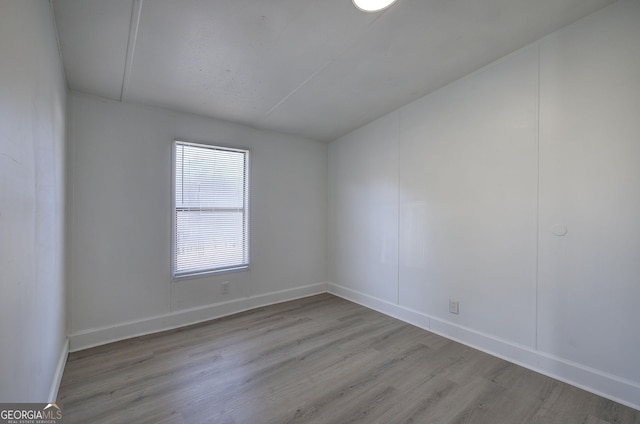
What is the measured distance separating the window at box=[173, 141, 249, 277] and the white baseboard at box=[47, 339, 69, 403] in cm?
100

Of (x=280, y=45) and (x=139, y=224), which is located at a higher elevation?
(x=280, y=45)

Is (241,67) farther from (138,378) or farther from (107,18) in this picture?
(138,378)

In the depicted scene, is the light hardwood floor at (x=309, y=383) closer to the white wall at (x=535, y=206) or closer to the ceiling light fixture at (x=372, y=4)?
the white wall at (x=535, y=206)

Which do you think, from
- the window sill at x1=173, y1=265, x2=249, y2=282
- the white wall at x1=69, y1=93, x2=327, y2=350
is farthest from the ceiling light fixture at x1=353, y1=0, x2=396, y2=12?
the window sill at x1=173, y1=265, x2=249, y2=282

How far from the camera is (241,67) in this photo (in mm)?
2277

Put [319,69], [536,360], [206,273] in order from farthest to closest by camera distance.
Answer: [206,273], [319,69], [536,360]

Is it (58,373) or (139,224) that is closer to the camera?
(58,373)

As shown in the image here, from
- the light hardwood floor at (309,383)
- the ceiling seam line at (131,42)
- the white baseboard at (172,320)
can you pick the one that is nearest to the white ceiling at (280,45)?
the ceiling seam line at (131,42)

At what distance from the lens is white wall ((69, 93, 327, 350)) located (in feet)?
8.06

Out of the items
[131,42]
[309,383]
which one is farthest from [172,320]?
[131,42]

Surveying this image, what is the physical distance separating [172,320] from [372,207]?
269cm

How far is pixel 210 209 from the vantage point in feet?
10.4

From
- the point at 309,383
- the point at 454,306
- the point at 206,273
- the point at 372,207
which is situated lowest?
the point at 309,383

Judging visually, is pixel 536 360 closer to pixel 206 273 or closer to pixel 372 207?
pixel 372 207
